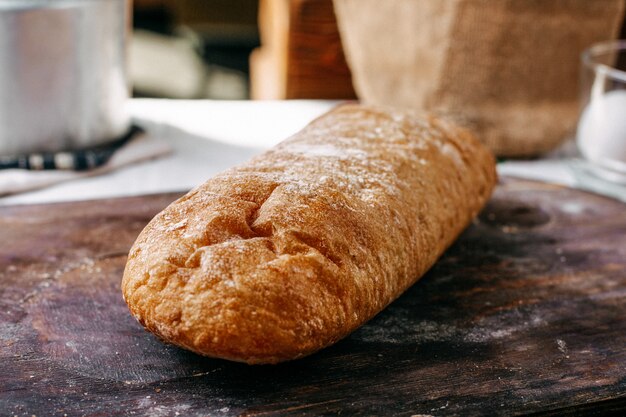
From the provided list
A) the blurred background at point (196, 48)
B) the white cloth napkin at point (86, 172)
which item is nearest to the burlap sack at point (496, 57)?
the white cloth napkin at point (86, 172)

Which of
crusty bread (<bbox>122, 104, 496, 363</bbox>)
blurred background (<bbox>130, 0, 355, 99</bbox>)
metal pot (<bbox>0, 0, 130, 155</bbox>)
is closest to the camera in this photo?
crusty bread (<bbox>122, 104, 496, 363</bbox>)

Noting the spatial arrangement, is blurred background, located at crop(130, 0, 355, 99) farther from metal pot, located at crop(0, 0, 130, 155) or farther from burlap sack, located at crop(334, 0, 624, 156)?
metal pot, located at crop(0, 0, 130, 155)

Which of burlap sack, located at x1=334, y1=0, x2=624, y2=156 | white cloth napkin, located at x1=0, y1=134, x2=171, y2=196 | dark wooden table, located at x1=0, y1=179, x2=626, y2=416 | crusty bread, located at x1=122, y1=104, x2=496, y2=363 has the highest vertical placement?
burlap sack, located at x1=334, y1=0, x2=624, y2=156

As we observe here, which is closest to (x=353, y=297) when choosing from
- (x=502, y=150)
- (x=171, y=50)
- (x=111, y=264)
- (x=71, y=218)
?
(x=111, y=264)

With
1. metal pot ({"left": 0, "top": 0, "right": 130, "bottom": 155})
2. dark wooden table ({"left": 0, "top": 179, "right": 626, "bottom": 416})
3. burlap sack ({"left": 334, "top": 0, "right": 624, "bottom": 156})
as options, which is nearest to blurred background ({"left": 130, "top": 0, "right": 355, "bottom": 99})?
burlap sack ({"left": 334, "top": 0, "right": 624, "bottom": 156})

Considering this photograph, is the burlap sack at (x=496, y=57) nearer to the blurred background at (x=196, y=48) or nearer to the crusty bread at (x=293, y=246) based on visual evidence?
the crusty bread at (x=293, y=246)

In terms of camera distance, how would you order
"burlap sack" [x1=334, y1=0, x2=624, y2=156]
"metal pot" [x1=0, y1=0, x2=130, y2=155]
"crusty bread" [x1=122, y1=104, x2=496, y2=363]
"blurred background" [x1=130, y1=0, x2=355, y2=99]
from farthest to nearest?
"blurred background" [x1=130, y1=0, x2=355, y2=99], "burlap sack" [x1=334, y1=0, x2=624, y2=156], "metal pot" [x1=0, y1=0, x2=130, y2=155], "crusty bread" [x1=122, y1=104, x2=496, y2=363]

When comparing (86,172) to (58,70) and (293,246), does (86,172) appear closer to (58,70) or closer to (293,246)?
(58,70)

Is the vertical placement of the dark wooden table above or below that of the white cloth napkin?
below
